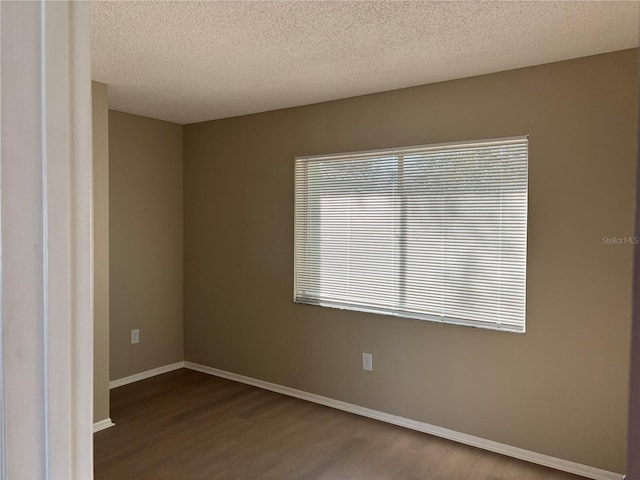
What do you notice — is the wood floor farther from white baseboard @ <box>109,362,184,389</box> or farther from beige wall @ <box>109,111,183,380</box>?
beige wall @ <box>109,111,183,380</box>

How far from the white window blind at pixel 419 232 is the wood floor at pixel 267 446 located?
2.73 ft

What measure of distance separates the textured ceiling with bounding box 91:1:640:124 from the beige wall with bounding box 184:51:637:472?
0.23 meters

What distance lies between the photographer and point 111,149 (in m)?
4.10

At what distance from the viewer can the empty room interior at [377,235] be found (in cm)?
257

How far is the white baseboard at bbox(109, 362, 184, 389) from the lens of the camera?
421 cm

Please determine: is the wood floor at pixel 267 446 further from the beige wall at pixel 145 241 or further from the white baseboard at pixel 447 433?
the beige wall at pixel 145 241
